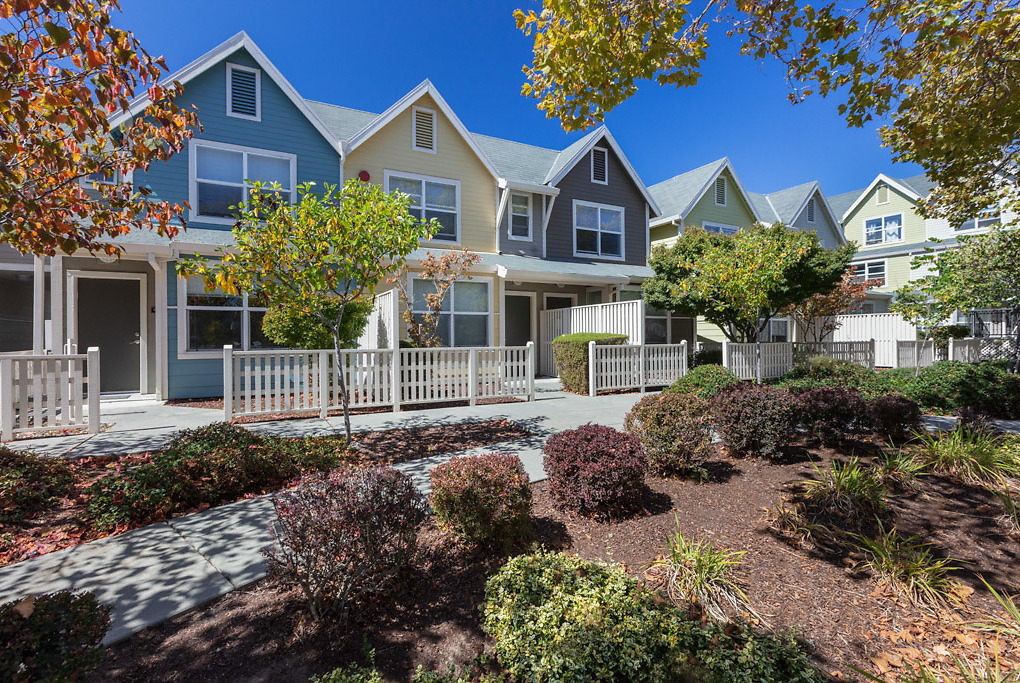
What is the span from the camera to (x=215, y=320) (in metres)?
10.4

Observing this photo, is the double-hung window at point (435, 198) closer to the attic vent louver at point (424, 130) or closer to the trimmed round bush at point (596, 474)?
the attic vent louver at point (424, 130)

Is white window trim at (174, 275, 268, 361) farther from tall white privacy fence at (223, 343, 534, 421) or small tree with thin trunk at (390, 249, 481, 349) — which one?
small tree with thin trunk at (390, 249, 481, 349)

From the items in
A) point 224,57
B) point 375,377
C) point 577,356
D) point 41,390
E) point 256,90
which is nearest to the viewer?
point 41,390

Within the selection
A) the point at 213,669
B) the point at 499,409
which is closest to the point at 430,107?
the point at 499,409

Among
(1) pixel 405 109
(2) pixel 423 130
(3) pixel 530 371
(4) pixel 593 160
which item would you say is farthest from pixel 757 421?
(4) pixel 593 160

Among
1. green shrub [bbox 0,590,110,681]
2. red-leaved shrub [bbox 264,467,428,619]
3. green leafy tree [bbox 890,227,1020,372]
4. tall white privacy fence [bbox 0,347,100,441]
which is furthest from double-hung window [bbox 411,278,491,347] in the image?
green leafy tree [bbox 890,227,1020,372]

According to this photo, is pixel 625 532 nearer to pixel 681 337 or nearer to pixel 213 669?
pixel 213 669

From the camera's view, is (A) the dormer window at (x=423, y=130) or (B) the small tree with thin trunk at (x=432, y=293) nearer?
(B) the small tree with thin trunk at (x=432, y=293)

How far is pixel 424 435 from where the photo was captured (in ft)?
22.6

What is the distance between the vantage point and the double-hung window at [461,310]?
12.5 meters

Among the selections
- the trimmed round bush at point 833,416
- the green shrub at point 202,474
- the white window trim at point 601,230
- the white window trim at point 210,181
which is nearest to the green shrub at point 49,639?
the green shrub at point 202,474

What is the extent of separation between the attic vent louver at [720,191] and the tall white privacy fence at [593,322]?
9.36 metres

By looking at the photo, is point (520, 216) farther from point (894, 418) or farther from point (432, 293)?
point (894, 418)

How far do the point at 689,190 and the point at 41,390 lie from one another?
20.2 meters
